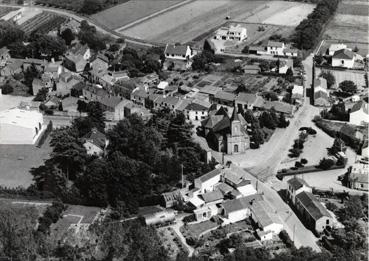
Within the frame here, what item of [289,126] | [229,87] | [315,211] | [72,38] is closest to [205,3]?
[72,38]

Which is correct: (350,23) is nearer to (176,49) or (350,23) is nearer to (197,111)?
(176,49)

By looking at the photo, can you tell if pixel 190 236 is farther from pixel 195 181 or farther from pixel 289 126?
pixel 289 126

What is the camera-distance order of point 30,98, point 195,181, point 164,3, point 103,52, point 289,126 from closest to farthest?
1. point 195,181
2. point 289,126
3. point 30,98
4. point 103,52
5. point 164,3

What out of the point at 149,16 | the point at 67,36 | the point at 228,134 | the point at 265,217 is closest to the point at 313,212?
the point at 265,217

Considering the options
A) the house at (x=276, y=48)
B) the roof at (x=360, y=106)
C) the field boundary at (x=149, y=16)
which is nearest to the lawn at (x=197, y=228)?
the roof at (x=360, y=106)

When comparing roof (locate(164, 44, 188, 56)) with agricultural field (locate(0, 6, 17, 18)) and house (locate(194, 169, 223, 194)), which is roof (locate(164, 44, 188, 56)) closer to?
house (locate(194, 169, 223, 194))

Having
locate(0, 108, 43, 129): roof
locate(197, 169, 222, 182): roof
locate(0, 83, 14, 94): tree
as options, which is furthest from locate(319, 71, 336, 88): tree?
locate(0, 83, 14, 94): tree
